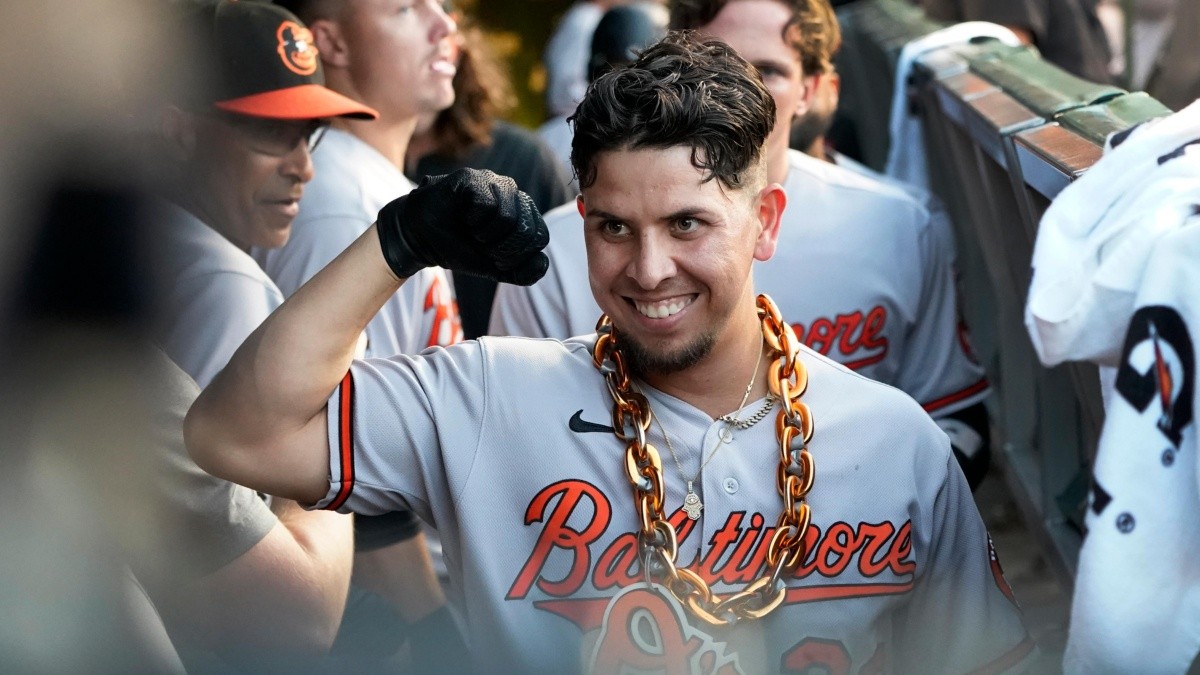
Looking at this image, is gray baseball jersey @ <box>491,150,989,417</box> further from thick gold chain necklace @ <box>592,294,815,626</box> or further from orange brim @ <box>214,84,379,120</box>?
thick gold chain necklace @ <box>592,294,815,626</box>

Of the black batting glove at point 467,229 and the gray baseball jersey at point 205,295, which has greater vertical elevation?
the black batting glove at point 467,229

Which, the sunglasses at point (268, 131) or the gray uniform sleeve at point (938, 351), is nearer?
the sunglasses at point (268, 131)

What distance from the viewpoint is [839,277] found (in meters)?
2.70

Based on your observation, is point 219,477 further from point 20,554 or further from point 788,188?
point 788,188

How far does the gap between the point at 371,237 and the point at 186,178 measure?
27.4 inches

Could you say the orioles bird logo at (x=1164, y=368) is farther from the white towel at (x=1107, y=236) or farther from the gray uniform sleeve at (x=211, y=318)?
the gray uniform sleeve at (x=211, y=318)

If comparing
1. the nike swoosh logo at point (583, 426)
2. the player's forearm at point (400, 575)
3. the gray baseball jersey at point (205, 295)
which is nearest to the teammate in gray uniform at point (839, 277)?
the player's forearm at point (400, 575)

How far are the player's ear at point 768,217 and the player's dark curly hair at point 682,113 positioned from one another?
0.08m

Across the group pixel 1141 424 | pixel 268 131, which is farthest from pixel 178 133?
pixel 1141 424

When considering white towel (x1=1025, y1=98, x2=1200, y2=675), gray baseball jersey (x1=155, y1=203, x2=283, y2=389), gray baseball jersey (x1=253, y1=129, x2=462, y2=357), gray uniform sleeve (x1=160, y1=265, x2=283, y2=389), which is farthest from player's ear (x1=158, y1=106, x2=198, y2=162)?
white towel (x1=1025, y1=98, x2=1200, y2=675)

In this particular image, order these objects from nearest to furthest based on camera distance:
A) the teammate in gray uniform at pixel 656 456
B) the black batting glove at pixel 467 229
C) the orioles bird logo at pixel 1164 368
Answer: the orioles bird logo at pixel 1164 368
the black batting glove at pixel 467 229
the teammate in gray uniform at pixel 656 456

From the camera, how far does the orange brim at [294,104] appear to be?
229cm

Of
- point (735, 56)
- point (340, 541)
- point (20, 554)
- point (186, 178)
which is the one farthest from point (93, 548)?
point (735, 56)

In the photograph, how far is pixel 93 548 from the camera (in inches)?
57.3
